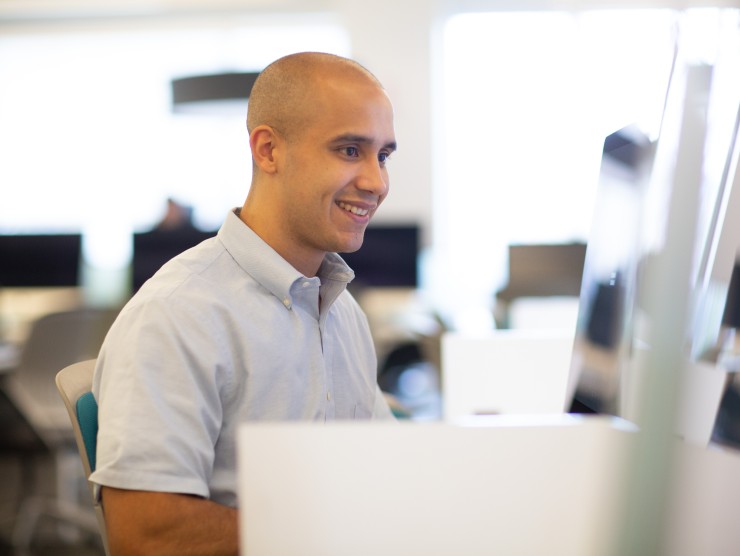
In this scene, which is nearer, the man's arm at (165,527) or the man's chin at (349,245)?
the man's arm at (165,527)

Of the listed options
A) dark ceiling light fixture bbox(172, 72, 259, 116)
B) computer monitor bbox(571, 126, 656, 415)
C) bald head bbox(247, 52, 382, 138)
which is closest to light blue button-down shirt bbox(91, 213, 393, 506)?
bald head bbox(247, 52, 382, 138)

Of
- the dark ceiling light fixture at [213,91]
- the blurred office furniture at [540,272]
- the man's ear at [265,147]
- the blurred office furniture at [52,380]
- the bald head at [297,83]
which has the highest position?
the dark ceiling light fixture at [213,91]

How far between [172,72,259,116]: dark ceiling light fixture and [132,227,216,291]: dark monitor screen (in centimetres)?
56

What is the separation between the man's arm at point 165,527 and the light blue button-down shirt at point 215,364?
2cm

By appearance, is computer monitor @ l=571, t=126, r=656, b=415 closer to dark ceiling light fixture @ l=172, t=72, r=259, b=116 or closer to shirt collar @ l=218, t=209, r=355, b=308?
shirt collar @ l=218, t=209, r=355, b=308

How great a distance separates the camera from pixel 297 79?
125 centimetres

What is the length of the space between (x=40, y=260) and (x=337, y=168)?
3439mm

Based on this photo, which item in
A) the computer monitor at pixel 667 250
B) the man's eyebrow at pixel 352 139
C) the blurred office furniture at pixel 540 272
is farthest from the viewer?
the blurred office furniture at pixel 540 272

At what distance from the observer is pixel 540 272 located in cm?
423

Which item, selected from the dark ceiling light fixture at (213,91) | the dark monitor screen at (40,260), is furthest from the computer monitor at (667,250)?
the dark monitor screen at (40,260)

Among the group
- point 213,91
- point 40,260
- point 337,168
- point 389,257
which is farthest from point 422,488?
point 40,260

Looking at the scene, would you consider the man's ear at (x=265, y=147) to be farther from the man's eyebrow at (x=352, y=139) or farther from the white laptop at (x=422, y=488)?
the white laptop at (x=422, y=488)

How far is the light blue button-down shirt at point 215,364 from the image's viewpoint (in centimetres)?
98

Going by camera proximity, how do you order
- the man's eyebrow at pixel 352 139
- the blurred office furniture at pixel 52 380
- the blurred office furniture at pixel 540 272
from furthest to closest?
the blurred office furniture at pixel 540 272
the blurred office furniture at pixel 52 380
the man's eyebrow at pixel 352 139
